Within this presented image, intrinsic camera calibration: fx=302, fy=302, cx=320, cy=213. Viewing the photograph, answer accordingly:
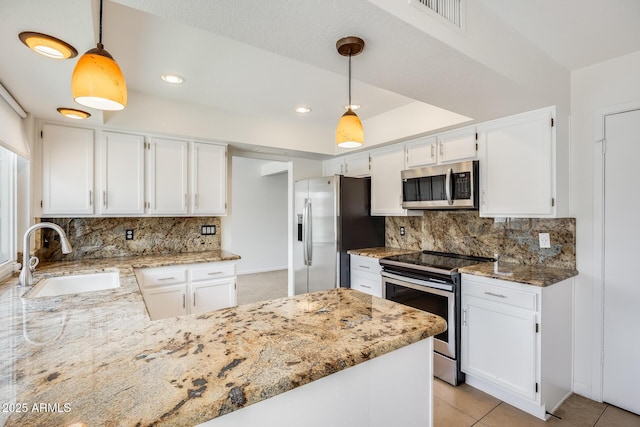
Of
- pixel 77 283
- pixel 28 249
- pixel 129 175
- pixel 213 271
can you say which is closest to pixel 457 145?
pixel 213 271

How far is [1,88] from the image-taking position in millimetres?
1888

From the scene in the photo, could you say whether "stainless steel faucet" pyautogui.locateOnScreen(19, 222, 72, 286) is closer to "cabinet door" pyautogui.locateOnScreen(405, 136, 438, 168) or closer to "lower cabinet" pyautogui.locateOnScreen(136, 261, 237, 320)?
"lower cabinet" pyautogui.locateOnScreen(136, 261, 237, 320)

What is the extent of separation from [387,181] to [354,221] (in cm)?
61

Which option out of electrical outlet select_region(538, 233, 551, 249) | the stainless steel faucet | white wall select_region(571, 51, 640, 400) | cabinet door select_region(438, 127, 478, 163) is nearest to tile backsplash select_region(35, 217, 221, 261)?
the stainless steel faucet

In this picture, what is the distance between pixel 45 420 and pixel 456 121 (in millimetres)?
3011

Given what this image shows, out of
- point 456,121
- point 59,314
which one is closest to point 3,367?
point 59,314

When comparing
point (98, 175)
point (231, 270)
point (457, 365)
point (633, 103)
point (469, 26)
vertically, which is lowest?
point (457, 365)

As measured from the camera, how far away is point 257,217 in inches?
277

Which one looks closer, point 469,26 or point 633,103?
point 469,26

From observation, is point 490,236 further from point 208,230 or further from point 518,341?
point 208,230

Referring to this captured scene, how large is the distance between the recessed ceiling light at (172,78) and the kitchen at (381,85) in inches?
2.9

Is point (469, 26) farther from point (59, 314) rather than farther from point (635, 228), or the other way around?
point (59, 314)

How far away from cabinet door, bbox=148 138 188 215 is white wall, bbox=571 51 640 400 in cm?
353

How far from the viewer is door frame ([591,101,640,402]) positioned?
2.27 m
